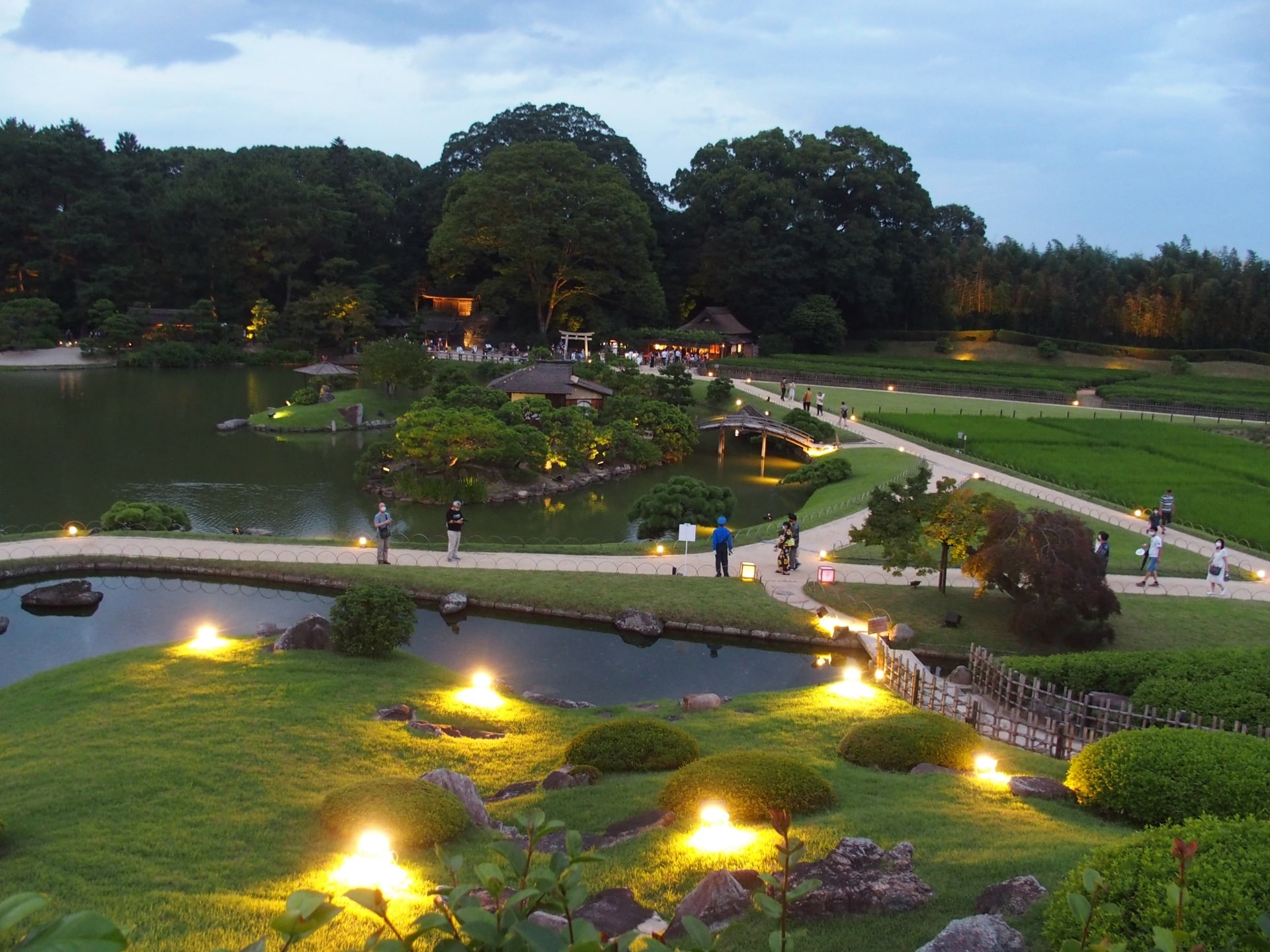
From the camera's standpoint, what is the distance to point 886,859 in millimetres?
6504

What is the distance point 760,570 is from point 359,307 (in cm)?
4869

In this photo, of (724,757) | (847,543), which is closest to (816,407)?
(847,543)

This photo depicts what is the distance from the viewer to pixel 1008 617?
17141mm

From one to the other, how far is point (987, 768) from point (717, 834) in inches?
146

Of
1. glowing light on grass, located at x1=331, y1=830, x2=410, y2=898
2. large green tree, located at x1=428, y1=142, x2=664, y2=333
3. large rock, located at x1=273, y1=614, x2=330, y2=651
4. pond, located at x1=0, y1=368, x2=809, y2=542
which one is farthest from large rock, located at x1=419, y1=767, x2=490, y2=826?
large green tree, located at x1=428, y1=142, x2=664, y2=333

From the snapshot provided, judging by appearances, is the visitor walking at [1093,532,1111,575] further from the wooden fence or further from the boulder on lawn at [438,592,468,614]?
the boulder on lawn at [438,592,468,614]

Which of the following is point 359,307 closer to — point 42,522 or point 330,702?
point 42,522

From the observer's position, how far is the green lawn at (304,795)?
20.6ft

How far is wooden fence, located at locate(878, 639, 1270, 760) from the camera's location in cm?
1132

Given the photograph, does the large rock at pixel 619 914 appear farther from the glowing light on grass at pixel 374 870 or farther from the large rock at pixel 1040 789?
the large rock at pixel 1040 789

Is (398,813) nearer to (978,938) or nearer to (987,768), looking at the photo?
(978,938)

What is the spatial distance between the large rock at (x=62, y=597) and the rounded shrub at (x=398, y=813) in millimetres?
11497

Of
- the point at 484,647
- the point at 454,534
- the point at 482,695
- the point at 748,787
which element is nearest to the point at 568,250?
the point at 454,534

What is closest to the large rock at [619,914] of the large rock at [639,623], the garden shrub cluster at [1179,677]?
the garden shrub cluster at [1179,677]
